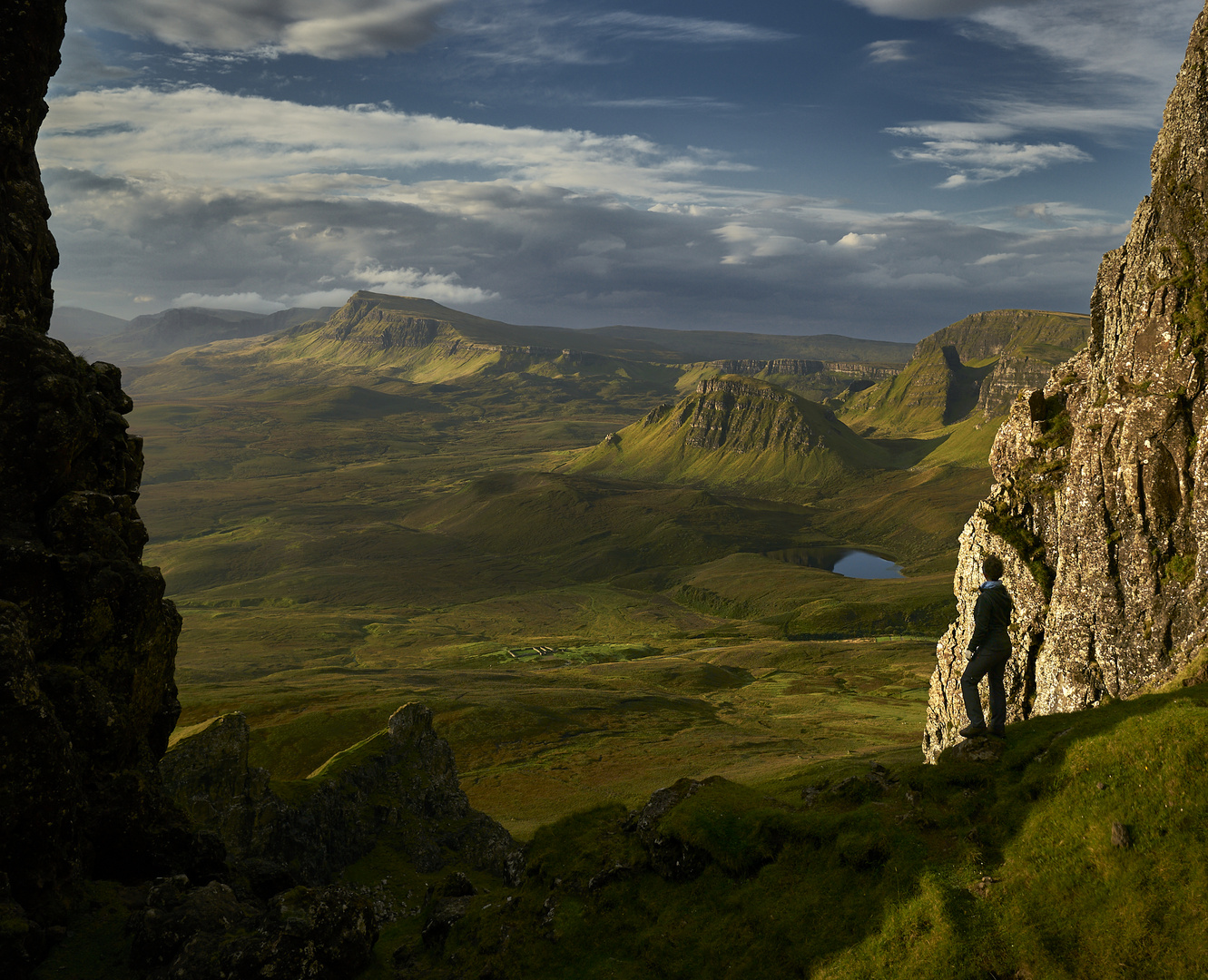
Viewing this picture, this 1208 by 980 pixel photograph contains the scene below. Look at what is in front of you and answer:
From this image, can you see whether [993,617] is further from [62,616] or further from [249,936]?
[62,616]

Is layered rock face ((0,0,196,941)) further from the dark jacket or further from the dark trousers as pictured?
the dark jacket

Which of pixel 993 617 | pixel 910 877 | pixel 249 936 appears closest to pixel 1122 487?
pixel 993 617

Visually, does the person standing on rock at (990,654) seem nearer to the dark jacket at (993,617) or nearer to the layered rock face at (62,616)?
the dark jacket at (993,617)

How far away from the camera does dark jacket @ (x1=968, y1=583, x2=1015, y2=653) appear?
2808 centimetres

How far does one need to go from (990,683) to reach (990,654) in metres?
1.06

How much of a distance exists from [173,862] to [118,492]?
59.8 ft

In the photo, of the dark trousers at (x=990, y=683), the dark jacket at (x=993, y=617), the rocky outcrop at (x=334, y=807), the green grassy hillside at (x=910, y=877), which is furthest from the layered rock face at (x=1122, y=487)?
the rocky outcrop at (x=334, y=807)

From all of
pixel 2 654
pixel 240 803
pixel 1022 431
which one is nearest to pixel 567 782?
pixel 240 803

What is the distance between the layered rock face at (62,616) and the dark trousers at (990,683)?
111 feet

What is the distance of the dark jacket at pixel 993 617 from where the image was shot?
28078mm

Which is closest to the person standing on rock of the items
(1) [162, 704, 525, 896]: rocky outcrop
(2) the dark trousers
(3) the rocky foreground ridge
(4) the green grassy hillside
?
(2) the dark trousers

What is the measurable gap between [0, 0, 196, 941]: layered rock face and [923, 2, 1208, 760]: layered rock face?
5044 centimetres

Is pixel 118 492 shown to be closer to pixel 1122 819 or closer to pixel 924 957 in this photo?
pixel 924 957

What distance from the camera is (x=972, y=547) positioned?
6031cm
